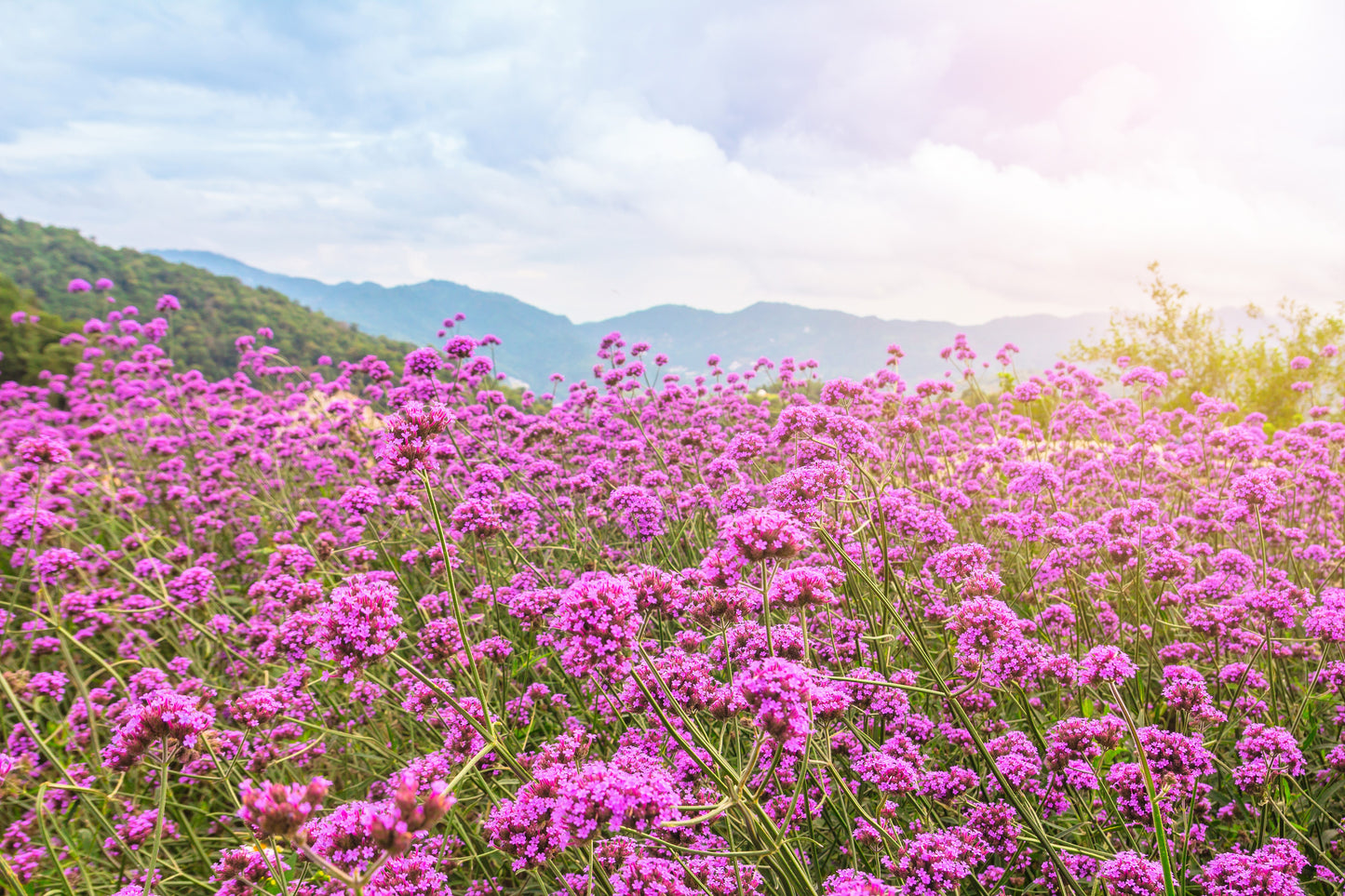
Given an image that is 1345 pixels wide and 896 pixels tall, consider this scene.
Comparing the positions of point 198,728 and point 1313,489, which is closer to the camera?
point 198,728

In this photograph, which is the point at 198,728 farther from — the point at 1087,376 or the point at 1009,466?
the point at 1087,376

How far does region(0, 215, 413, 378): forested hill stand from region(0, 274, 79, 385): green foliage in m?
11.8

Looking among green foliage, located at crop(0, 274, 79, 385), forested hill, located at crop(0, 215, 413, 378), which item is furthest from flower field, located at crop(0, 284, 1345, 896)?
forested hill, located at crop(0, 215, 413, 378)

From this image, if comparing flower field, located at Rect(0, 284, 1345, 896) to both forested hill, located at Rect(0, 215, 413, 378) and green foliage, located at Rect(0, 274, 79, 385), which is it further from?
forested hill, located at Rect(0, 215, 413, 378)

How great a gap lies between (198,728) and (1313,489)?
11.7 meters

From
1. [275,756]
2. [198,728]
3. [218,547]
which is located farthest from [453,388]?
[198,728]

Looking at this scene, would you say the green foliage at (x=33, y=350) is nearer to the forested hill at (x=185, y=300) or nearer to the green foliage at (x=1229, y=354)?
the forested hill at (x=185, y=300)

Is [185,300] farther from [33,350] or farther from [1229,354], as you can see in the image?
[1229,354]

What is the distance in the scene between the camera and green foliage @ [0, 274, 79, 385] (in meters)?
18.3

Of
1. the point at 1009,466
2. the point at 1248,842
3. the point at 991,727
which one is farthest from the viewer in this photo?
the point at 1009,466

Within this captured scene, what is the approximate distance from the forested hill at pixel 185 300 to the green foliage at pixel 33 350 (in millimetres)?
11774

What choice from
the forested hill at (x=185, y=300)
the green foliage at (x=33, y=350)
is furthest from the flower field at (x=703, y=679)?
the forested hill at (x=185, y=300)

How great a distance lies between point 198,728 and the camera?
2.58 metres

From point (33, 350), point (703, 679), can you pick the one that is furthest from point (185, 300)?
point (703, 679)
